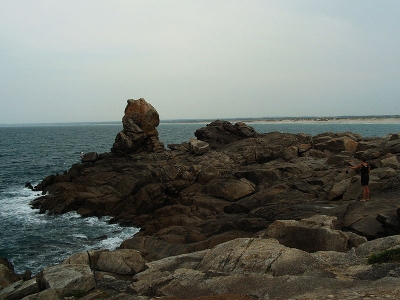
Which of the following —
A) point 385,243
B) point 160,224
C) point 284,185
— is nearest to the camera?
point 385,243

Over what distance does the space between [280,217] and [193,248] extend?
5.20m

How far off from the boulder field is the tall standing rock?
0.13m

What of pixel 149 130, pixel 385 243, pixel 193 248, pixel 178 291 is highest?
pixel 149 130

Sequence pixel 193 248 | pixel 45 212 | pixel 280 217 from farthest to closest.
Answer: pixel 45 212 < pixel 280 217 < pixel 193 248

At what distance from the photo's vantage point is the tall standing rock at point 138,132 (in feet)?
140

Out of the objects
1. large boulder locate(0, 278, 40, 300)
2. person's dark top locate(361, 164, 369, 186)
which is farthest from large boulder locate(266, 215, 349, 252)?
large boulder locate(0, 278, 40, 300)

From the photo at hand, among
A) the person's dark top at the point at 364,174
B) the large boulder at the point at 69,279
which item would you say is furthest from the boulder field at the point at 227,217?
the person's dark top at the point at 364,174

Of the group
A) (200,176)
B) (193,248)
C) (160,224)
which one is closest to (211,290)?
(193,248)

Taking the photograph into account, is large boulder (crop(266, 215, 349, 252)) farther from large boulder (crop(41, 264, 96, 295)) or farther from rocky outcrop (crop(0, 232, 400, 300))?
large boulder (crop(41, 264, 96, 295))

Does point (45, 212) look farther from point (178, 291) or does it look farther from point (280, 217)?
point (178, 291)

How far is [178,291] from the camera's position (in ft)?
32.1

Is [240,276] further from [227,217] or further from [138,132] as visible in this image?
[138,132]

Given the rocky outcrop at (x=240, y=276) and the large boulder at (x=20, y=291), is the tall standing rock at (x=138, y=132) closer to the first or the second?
the rocky outcrop at (x=240, y=276)

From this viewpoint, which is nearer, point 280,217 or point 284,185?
point 280,217
